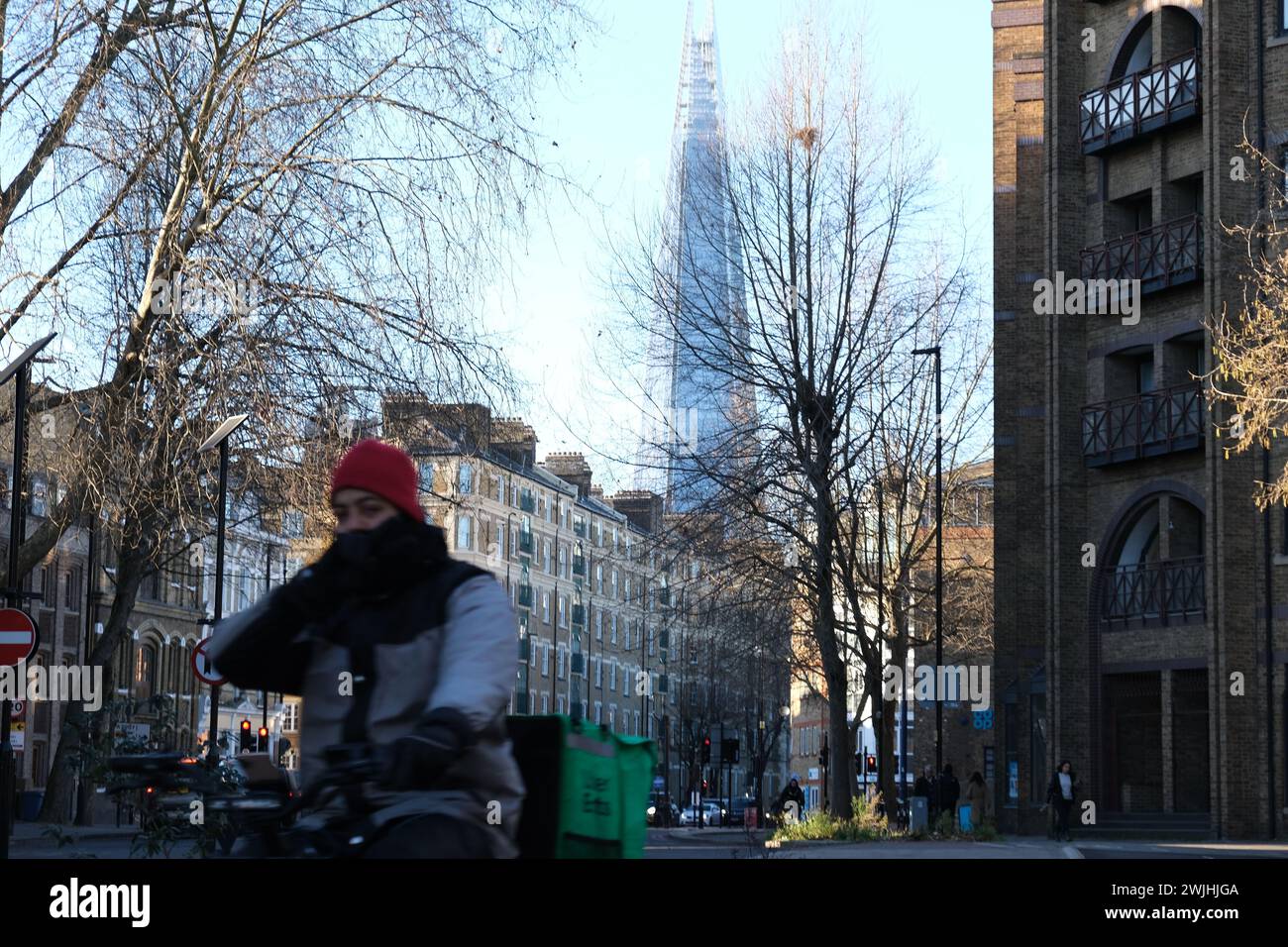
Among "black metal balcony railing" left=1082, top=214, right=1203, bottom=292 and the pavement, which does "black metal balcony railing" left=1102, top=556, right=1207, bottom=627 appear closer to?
"black metal balcony railing" left=1082, top=214, right=1203, bottom=292

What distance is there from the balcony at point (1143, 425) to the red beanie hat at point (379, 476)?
36154mm

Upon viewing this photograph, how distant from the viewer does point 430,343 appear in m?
15.7

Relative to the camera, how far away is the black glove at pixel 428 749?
4086mm

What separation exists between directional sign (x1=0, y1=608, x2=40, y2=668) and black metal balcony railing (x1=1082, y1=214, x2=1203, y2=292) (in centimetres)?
2750

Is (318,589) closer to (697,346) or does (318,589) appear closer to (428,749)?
(428,749)

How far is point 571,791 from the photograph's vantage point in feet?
16.8

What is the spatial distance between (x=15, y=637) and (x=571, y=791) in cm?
1470

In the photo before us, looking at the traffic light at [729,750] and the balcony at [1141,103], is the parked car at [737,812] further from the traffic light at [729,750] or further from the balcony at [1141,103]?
the balcony at [1141,103]

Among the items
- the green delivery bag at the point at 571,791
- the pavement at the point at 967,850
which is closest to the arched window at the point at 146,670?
the pavement at the point at 967,850

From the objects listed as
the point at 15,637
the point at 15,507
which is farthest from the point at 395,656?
the point at 15,507

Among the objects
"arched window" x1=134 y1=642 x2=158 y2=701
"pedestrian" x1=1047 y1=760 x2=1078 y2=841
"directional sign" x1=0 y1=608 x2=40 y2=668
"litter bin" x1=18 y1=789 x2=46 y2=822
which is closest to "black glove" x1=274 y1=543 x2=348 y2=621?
"directional sign" x1=0 y1=608 x2=40 y2=668
